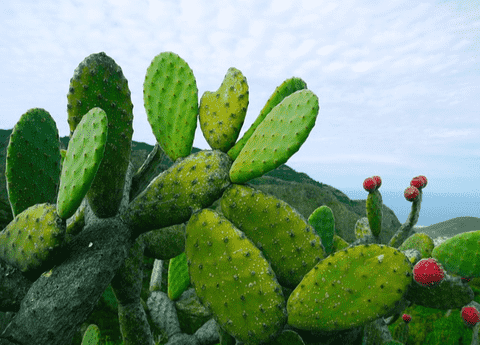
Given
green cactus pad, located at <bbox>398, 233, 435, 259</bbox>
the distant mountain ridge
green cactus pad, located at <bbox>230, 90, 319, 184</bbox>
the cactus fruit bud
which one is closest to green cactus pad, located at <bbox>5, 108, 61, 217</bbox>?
green cactus pad, located at <bbox>230, 90, 319, 184</bbox>

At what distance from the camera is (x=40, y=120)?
4.00 feet

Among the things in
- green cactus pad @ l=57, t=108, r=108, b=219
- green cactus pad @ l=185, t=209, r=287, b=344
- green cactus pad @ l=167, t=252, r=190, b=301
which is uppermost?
green cactus pad @ l=57, t=108, r=108, b=219

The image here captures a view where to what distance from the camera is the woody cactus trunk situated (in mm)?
881

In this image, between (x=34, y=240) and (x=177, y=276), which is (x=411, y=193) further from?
(x=34, y=240)

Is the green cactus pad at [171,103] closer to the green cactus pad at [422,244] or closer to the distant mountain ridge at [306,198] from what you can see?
the green cactus pad at [422,244]

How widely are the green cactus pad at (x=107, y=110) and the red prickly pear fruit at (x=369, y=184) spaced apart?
1.30m

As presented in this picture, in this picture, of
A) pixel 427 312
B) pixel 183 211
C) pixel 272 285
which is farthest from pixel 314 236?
pixel 427 312

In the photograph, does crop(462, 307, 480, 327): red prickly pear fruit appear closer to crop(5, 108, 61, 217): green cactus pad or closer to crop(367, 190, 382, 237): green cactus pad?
crop(367, 190, 382, 237): green cactus pad

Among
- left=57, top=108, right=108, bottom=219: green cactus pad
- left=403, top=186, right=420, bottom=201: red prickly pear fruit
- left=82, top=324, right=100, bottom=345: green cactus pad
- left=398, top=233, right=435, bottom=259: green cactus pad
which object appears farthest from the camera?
left=403, top=186, right=420, bottom=201: red prickly pear fruit

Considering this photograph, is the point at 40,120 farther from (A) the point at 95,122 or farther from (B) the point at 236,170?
(B) the point at 236,170

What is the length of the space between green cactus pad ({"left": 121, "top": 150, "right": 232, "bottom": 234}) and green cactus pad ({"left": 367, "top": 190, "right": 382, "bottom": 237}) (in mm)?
1055

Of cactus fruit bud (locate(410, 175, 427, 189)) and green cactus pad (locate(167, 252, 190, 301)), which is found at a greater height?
cactus fruit bud (locate(410, 175, 427, 189))

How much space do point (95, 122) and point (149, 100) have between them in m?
0.39

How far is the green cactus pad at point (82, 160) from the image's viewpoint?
821mm
